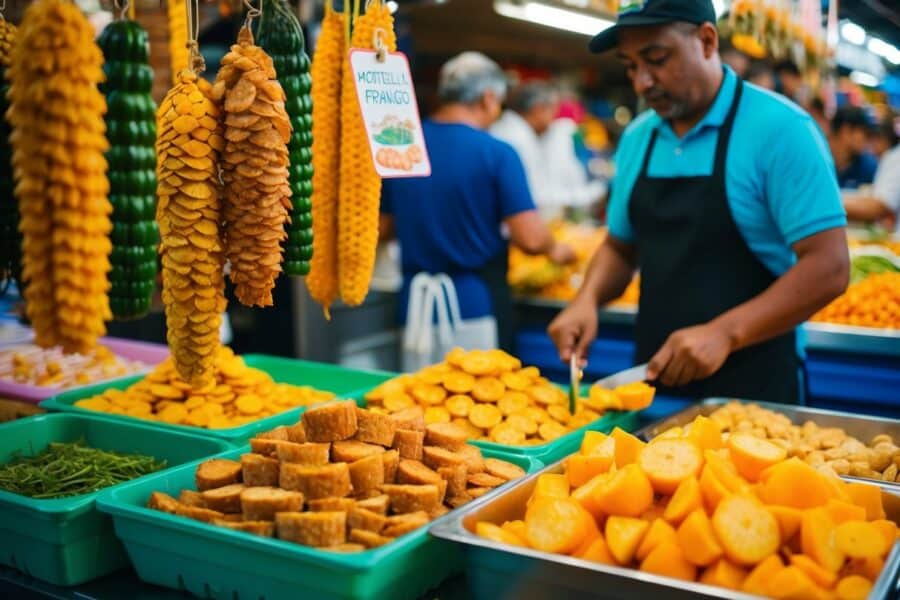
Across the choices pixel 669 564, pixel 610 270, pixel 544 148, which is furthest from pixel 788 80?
pixel 669 564

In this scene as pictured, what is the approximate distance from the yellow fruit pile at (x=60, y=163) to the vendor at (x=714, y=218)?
57.7 inches

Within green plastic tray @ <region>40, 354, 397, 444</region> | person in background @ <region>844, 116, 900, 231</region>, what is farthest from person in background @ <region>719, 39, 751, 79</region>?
green plastic tray @ <region>40, 354, 397, 444</region>

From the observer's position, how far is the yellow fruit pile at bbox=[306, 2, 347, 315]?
1.94m

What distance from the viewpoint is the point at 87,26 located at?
1315mm

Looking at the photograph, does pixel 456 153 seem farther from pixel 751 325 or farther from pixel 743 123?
pixel 751 325

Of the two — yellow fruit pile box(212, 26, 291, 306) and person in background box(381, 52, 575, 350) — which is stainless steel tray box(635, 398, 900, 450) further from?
person in background box(381, 52, 575, 350)

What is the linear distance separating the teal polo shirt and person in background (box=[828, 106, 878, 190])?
5.85 meters

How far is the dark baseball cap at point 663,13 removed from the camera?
2.38 m

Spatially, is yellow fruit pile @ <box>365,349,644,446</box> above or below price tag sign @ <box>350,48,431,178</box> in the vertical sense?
below

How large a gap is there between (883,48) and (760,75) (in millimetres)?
2979

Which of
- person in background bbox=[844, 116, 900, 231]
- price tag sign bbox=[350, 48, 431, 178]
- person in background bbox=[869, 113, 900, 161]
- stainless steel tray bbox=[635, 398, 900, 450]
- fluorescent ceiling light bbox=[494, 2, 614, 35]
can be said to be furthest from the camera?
person in background bbox=[869, 113, 900, 161]

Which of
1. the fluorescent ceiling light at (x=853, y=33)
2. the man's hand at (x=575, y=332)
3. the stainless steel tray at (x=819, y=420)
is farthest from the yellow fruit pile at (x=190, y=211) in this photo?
the fluorescent ceiling light at (x=853, y=33)

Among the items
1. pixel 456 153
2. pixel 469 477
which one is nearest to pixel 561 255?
pixel 456 153

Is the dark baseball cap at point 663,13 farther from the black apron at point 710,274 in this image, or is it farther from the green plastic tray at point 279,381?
the green plastic tray at point 279,381
